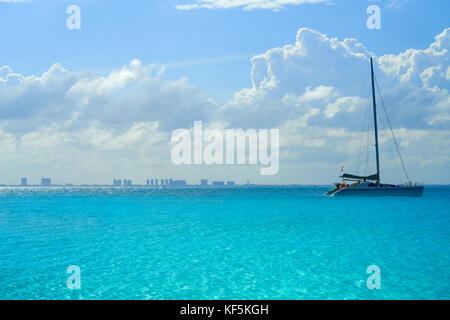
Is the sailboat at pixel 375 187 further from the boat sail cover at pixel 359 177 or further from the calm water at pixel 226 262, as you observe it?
the calm water at pixel 226 262

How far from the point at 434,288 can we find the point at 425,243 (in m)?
10.0

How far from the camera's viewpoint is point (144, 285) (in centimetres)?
1343

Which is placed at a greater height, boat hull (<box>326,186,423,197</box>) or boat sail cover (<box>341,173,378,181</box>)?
boat sail cover (<box>341,173,378,181</box>)

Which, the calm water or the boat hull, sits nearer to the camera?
the calm water

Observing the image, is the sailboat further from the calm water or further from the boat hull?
the calm water

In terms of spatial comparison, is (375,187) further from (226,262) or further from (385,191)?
(226,262)

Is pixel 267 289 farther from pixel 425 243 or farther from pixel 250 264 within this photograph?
pixel 425 243

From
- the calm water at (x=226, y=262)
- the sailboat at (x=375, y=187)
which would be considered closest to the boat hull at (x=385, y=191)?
the sailboat at (x=375, y=187)

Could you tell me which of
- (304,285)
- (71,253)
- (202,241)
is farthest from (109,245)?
(304,285)

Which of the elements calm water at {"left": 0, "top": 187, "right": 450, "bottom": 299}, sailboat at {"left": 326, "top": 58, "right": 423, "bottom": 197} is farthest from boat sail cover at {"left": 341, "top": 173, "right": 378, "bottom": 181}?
calm water at {"left": 0, "top": 187, "right": 450, "bottom": 299}
